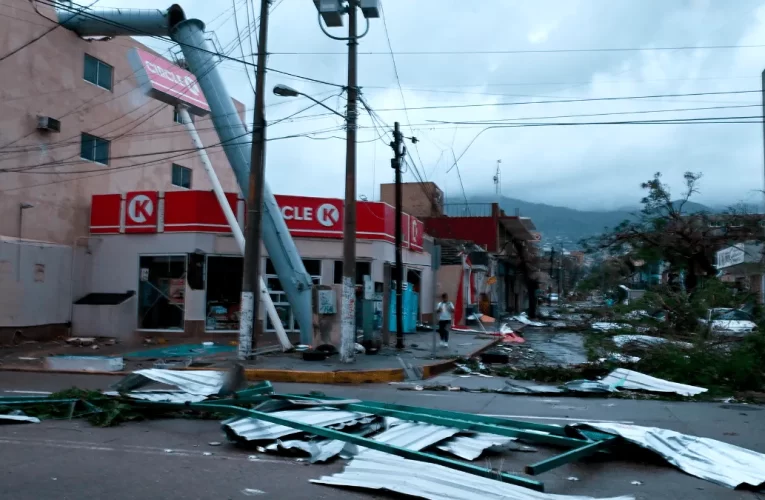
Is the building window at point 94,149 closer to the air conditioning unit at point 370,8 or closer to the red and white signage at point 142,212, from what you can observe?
the red and white signage at point 142,212

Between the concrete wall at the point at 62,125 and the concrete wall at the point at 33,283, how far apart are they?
0.74 metres

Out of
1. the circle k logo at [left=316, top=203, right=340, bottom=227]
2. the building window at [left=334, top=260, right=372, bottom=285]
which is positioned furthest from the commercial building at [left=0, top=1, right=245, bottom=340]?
the building window at [left=334, top=260, right=372, bottom=285]

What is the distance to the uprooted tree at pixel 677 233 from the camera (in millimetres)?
23359

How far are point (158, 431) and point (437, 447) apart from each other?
3.66 meters

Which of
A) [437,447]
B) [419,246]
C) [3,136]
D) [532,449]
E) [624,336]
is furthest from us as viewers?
[419,246]

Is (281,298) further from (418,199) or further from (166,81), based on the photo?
(418,199)

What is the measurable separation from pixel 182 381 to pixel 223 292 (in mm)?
12540

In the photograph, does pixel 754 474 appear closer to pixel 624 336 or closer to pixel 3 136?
pixel 624 336

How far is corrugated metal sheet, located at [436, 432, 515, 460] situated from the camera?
23.4ft

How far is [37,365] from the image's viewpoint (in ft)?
56.4

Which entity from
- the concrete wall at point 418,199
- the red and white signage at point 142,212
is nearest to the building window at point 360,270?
the red and white signage at point 142,212

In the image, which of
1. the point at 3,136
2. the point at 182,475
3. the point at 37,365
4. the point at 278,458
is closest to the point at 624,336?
the point at 278,458

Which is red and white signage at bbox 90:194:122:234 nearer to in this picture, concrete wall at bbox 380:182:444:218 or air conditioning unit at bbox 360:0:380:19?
air conditioning unit at bbox 360:0:380:19

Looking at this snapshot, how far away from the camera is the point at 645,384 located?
1311 centimetres
